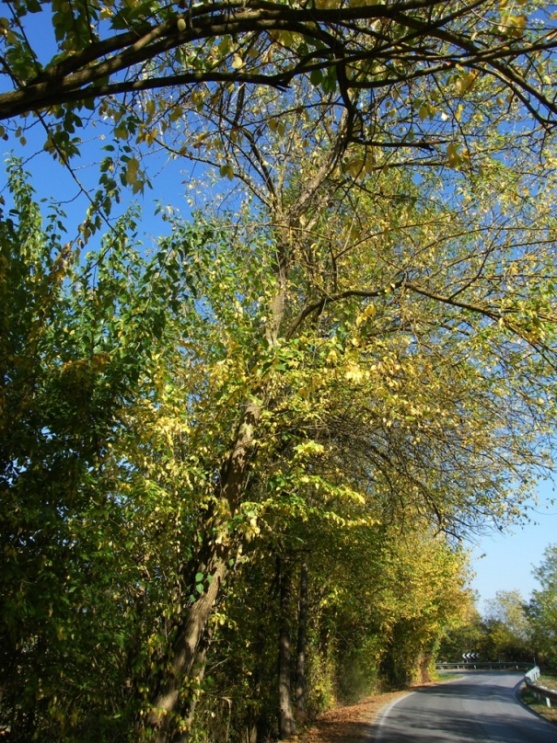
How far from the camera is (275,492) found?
7371mm

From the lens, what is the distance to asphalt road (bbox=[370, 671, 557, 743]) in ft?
48.1

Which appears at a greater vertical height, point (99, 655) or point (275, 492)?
point (275, 492)

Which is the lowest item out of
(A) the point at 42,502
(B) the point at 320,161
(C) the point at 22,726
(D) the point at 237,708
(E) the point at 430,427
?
(D) the point at 237,708

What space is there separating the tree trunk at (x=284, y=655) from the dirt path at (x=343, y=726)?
36 cm

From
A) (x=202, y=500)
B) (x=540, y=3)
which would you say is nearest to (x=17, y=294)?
(x=202, y=500)

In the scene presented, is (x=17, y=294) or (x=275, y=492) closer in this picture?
(x=17, y=294)

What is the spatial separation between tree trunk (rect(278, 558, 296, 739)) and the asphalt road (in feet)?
7.23

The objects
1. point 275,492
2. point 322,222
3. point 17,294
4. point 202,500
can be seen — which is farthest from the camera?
point 322,222

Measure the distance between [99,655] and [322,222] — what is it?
5900 millimetres

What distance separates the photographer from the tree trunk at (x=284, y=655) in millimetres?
13711

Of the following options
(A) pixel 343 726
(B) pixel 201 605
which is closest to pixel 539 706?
(A) pixel 343 726

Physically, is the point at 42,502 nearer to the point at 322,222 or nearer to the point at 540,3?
the point at 322,222

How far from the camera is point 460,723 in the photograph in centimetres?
1783

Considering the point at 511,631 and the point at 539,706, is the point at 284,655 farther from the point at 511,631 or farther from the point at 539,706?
the point at 511,631
